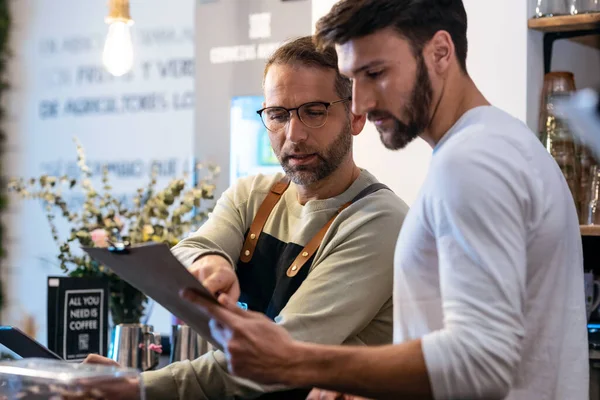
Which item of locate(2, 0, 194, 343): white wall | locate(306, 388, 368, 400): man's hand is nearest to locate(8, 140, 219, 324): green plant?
locate(306, 388, 368, 400): man's hand

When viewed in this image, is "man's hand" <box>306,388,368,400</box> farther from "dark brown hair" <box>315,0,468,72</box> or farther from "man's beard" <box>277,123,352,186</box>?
"dark brown hair" <box>315,0,468,72</box>

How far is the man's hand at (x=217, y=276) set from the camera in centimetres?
170

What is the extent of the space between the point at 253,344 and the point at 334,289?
1.51ft

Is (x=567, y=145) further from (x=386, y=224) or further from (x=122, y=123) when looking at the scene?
(x=122, y=123)

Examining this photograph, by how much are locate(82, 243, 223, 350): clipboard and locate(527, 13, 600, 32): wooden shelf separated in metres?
1.32

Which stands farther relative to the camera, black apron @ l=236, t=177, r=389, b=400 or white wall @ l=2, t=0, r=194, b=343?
white wall @ l=2, t=0, r=194, b=343

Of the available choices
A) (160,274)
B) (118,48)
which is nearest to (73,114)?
(118,48)

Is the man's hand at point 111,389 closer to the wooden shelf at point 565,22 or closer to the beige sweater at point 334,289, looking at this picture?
the beige sweater at point 334,289

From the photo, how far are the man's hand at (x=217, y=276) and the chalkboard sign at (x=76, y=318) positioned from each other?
3.44ft

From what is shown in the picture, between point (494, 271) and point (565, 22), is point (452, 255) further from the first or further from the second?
point (565, 22)

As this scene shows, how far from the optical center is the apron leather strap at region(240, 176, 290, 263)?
2.01 metres

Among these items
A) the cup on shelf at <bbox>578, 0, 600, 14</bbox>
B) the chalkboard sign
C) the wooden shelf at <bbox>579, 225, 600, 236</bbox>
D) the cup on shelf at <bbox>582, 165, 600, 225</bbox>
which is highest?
the cup on shelf at <bbox>578, 0, 600, 14</bbox>

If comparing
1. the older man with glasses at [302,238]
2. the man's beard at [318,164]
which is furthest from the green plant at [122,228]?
the man's beard at [318,164]

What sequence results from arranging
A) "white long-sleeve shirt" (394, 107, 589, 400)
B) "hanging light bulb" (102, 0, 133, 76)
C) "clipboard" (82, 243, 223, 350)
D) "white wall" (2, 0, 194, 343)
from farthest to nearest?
"white wall" (2, 0, 194, 343), "hanging light bulb" (102, 0, 133, 76), "clipboard" (82, 243, 223, 350), "white long-sleeve shirt" (394, 107, 589, 400)
